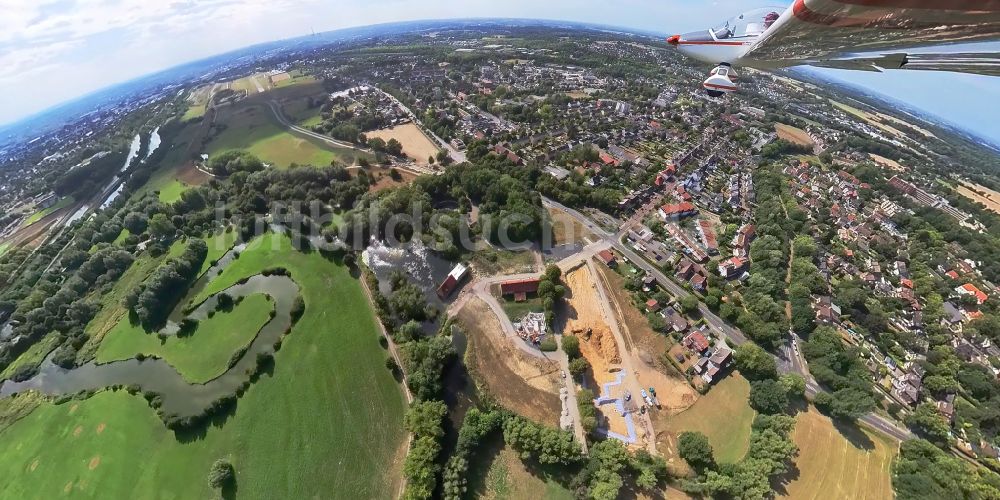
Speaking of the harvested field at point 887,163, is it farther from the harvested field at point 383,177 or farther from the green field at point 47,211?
the green field at point 47,211

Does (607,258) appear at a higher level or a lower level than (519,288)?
higher

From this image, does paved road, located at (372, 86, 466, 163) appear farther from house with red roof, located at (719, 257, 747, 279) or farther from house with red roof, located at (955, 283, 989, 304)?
house with red roof, located at (955, 283, 989, 304)

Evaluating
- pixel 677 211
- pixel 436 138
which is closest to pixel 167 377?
pixel 436 138

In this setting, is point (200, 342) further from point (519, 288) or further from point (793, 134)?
point (793, 134)

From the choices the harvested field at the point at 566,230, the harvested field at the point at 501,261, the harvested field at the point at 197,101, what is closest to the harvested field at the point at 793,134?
the harvested field at the point at 566,230

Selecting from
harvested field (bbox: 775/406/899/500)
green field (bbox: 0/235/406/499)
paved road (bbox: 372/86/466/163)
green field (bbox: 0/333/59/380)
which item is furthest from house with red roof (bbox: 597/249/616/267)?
green field (bbox: 0/333/59/380)

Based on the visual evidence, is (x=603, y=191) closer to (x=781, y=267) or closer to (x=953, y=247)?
(x=781, y=267)

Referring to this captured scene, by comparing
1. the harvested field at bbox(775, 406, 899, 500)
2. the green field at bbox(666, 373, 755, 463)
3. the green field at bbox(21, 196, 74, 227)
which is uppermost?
the green field at bbox(21, 196, 74, 227)
